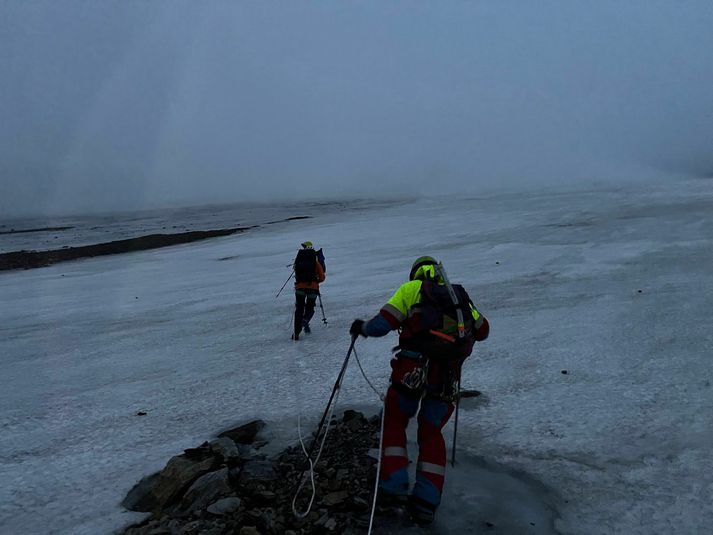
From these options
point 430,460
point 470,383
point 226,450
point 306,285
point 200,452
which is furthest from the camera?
point 306,285

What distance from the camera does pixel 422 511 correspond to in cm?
385

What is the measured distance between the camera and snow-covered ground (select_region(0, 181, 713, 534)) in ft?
14.2

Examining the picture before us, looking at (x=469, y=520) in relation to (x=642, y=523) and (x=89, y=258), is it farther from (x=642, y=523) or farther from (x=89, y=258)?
(x=89, y=258)

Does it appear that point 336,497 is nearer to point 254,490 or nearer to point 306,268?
point 254,490

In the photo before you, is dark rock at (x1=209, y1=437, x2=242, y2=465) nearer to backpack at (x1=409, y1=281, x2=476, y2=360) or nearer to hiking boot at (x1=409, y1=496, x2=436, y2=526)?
hiking boot at (x1=409, y1=496, x2=436, y2=526)

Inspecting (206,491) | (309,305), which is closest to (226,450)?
(206,491)

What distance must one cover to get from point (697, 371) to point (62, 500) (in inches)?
278

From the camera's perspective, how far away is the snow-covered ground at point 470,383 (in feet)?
14.2

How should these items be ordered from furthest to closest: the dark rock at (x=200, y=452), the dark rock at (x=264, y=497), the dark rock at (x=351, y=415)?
the dark rock at (x=351, y=415) → the dark rock at (x=200, y=452) → the dark rock at (x=264, y=497)

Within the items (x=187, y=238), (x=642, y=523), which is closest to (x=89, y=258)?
(x=187, y=238)

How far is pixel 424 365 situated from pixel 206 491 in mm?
2119

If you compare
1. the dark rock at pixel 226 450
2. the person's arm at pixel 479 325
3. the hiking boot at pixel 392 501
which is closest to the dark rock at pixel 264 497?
the dark rock at pixel 226 450

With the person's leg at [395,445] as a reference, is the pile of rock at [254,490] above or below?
below

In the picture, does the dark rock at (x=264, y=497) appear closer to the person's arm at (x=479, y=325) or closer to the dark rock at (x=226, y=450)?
the dark rock at (x=226, y=450)
